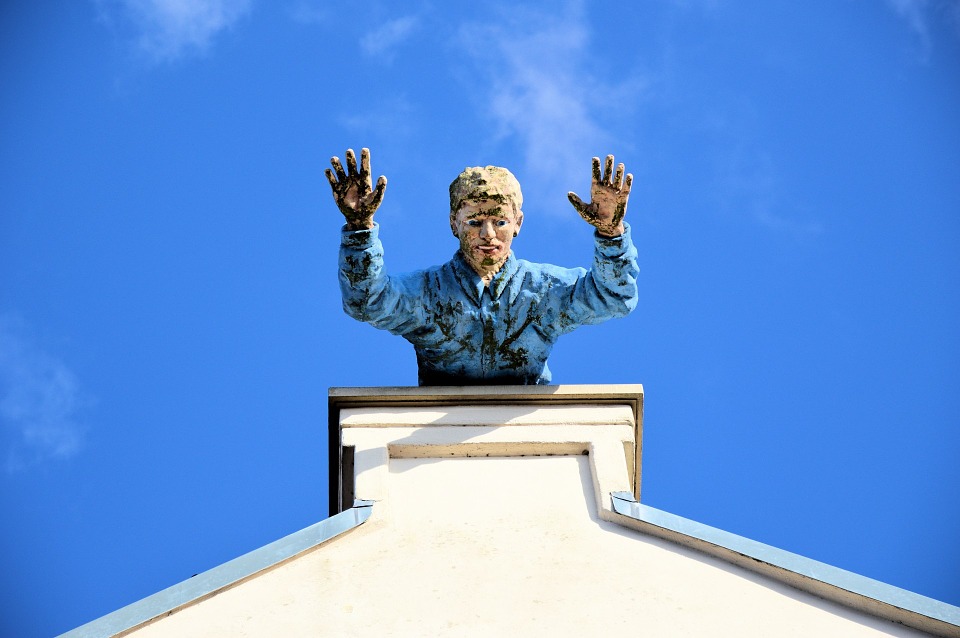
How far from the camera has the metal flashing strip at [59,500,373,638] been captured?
36.6 ft

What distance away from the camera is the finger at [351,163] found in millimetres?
13320

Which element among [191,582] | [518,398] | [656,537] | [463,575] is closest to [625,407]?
[518,398]

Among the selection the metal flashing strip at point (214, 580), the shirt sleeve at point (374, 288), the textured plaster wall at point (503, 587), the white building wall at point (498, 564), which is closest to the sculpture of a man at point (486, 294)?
the shirt sleeve at point (374, 288)

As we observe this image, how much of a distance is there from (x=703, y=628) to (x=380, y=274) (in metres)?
4.03

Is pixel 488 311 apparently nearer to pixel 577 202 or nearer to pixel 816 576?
pixel 577 202

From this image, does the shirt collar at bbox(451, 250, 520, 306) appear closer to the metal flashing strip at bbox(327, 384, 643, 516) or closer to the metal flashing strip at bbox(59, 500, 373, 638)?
the metal flashing strip at bbox(327, 384, 643, 516)

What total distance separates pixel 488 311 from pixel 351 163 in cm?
161

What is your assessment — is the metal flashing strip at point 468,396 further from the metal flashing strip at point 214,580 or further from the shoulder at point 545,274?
the metal flashing strip at point 214,580

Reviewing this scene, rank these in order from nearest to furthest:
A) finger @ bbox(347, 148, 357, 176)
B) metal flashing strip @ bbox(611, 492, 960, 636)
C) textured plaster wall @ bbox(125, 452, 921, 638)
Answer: textured plaster wall @ bbox(125, 452, 921, 638)
metal flashing strip @ bbox(611, 492, 960, 636)
finger @ bbox(347, 148, 357, 176)

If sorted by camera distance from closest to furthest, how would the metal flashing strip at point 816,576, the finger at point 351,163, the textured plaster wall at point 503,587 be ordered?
the textured plaster wall at point 503,587, the metal flashing strip at point 816,576, the finger at point 351,163

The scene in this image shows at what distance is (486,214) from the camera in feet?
45.7

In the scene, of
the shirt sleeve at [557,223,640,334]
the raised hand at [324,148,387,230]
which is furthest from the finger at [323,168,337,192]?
the shirt sleeve at [557,223,640,334]

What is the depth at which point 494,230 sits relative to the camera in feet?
45.7

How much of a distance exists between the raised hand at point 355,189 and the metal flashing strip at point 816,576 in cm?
288
